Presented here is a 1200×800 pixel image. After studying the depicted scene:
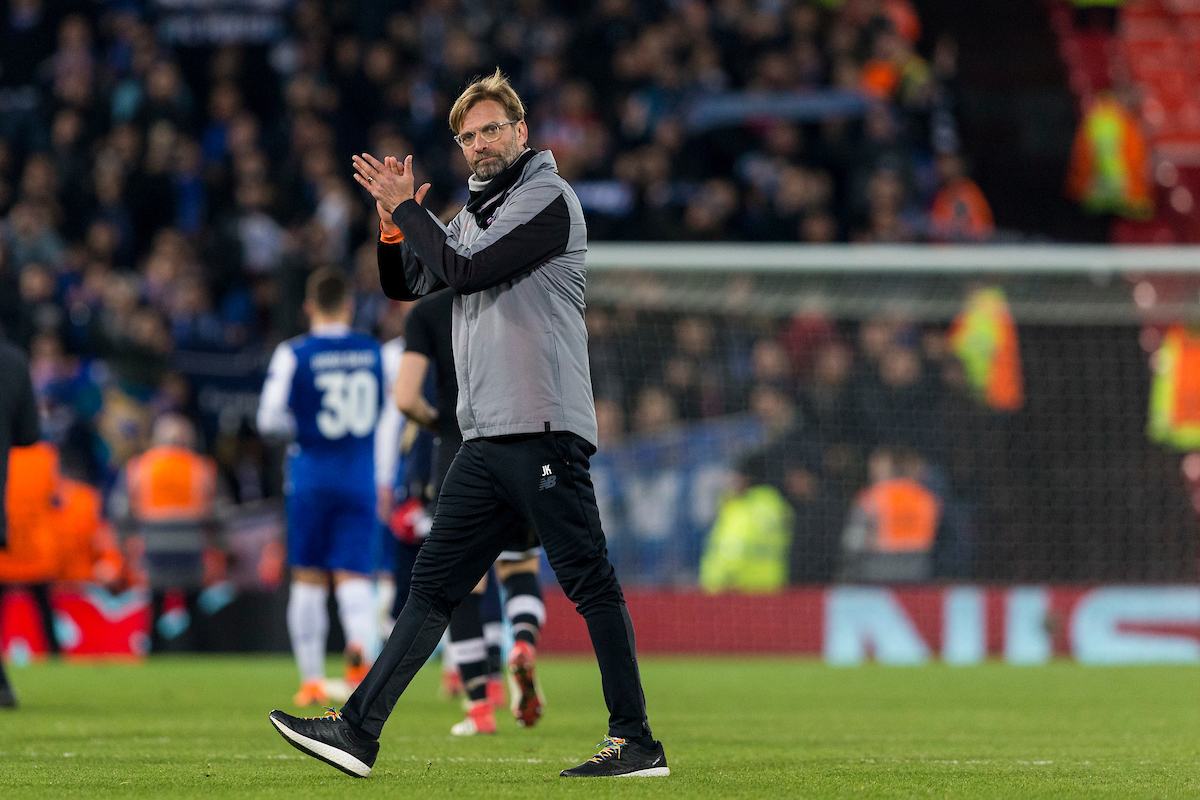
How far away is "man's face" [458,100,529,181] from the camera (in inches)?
196

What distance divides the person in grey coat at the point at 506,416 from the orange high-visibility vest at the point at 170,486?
847cm

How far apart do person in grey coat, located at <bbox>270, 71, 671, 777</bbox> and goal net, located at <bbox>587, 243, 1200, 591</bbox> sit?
8491 millimetres

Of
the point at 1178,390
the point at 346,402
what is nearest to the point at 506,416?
the point at 346,402

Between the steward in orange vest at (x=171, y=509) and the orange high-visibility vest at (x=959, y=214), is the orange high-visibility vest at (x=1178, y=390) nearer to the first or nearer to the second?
the orange high-visibility vest at (x=959, y=214)

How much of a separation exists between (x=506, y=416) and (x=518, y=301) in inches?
13.3

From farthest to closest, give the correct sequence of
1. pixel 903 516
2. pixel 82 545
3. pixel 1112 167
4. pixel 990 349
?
pixel 1112 167
pixel 990 349
pixel 903 516
pixel 82 545

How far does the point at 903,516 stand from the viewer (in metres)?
13.5

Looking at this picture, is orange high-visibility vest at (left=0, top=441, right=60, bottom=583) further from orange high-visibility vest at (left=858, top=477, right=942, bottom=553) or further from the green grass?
orange high-visibility vest at (left=858, top=477, right=942, bottom=553)

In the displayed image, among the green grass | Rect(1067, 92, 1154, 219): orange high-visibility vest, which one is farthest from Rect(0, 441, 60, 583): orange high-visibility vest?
Rect(1067, 92, 1154, 219): orange high-visibility vest

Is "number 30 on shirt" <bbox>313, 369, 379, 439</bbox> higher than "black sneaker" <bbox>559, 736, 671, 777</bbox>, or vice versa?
"number 30 on shirt" <bbox>313, 369, 379, 439</bbox>

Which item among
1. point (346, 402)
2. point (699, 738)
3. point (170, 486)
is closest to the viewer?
point (699, 738)

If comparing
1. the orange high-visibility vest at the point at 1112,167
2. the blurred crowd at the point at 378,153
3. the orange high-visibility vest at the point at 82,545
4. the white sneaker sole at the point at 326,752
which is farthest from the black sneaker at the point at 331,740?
the orange high-visibility vest at the point at 1112,167

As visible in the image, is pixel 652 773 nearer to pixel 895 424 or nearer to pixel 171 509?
pixel 171 509

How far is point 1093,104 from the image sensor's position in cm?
1942
